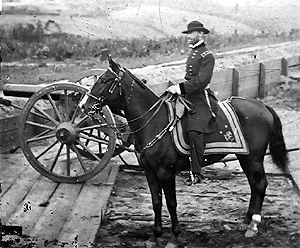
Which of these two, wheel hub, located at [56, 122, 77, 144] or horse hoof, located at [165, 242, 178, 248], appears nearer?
horse hoof, located at [165, 242, 178, 248]

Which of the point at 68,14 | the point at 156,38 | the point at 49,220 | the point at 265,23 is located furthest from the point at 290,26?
the point at 49,220

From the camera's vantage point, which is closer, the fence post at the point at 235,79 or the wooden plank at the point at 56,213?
the wooden plank at the point at 56,213

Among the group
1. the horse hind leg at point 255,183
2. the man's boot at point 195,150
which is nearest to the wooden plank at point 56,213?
the man's boot at point 195,150

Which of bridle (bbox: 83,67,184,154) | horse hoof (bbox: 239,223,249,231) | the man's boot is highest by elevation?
bridle (bbox: 83,67,184,154)

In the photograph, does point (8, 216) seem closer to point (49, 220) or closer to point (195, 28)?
point (49, 220)

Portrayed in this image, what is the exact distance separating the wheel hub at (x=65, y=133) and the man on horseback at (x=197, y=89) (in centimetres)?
176

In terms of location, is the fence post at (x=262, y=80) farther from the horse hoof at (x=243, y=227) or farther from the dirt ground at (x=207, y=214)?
the horse hoof at (x=243, y=227)

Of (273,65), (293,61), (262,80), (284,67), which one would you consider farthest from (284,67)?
(262,80)

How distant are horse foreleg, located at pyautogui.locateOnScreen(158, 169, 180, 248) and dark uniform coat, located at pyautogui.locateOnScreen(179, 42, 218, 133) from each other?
462 millimetres

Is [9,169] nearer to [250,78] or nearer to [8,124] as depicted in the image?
[8,124]

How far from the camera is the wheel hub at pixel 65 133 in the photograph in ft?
22.1

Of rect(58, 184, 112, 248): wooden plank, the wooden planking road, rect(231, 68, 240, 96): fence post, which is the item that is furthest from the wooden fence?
rect(58, 184, 112, 248): wooden plank

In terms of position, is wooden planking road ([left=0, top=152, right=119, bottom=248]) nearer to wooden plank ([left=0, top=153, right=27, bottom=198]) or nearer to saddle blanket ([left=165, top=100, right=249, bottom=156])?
wooden plank ([left=0, top=153, right=27, bottom=198])

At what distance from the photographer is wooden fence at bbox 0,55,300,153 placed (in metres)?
8.95
